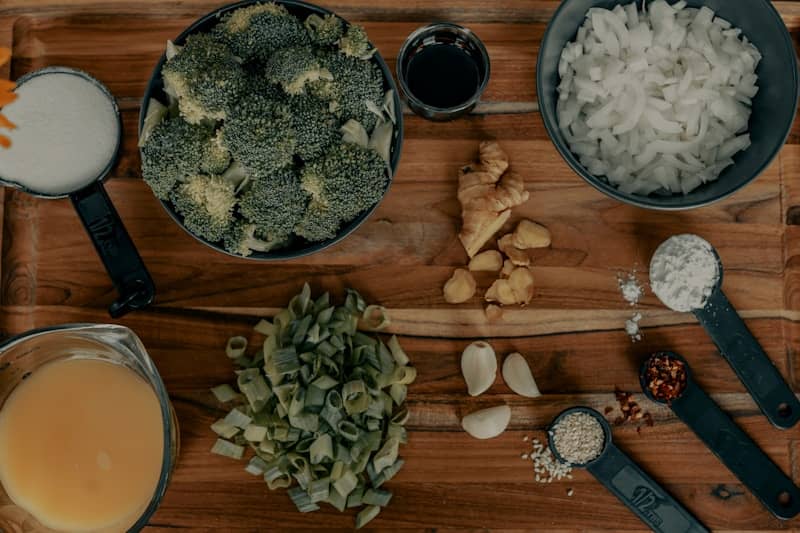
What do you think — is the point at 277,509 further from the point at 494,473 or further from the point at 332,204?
the point at 332,204

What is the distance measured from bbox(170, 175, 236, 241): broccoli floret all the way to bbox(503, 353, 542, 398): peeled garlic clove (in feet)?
2.04

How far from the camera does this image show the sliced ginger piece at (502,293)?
1.46 metres

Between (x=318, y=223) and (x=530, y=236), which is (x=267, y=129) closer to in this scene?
(x=318, y=223)

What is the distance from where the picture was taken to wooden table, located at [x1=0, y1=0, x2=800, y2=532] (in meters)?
1.48

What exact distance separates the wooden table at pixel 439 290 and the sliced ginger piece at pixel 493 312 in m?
0.03

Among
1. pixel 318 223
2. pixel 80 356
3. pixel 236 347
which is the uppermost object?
pixel 318 223

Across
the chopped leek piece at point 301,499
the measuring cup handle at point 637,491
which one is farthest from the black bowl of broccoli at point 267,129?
the measuring cup handle at point 637,491

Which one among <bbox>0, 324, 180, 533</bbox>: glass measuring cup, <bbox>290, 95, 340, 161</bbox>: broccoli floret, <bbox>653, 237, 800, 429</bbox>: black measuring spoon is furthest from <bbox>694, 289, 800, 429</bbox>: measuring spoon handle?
<bbox>0, 324, 180, 533</bbox>: glass measuring cup

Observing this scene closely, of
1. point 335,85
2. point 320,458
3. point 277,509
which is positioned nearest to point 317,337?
point 320,458

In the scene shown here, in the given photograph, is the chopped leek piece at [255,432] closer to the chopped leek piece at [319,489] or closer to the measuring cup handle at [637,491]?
the chopped leek piece at [319,489]

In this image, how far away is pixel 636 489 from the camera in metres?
1.46

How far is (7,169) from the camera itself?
1.40 metres

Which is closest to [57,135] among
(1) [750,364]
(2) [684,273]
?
(2) [684,273]

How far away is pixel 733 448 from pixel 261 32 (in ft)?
3.98
